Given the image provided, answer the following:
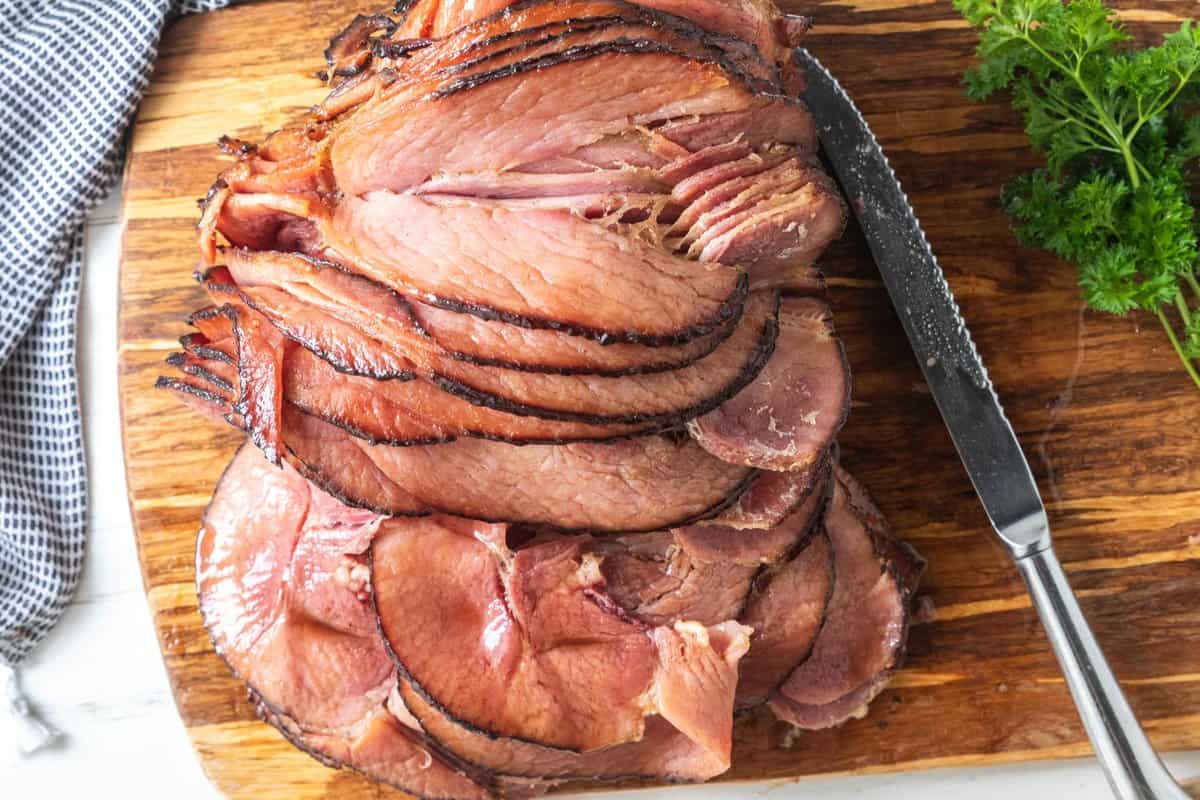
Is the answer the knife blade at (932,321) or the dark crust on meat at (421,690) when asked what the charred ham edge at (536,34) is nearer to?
the knife blade at (932,321)

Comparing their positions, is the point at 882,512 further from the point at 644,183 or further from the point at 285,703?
the point at 285,703

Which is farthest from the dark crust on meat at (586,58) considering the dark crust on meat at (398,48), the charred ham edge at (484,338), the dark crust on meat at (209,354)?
the dark crust on meat at (209,354)

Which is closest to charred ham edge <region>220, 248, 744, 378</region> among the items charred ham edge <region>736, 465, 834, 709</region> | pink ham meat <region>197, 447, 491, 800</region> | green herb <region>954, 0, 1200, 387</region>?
pink ham meat <region>197, 447, 491, 800</region>

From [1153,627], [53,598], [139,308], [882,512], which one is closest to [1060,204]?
[882,512]

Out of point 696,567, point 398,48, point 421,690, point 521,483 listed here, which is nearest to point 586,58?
point 398,48

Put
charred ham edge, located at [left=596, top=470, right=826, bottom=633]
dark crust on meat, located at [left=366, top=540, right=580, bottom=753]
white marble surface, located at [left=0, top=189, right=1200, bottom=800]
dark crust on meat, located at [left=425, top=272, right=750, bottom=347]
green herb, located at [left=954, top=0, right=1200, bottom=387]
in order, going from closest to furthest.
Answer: dark crust on meat, located at [left=425, top=272, right=750, bottom=347] < dark crust on meat, located at [left=366, top=540, right=580, bottom=753] < charred ham edge, located at [left=596, top=470, right=826, bottom=633] < green herb, located at [left=954, top=0, right=1200, bottom=387] < white marble surface, located at [left=0, top=189, right=1200, bottom=800]

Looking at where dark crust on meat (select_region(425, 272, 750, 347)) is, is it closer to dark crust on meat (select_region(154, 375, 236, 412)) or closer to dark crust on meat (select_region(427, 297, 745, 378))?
dark crust on meat (select_region(427, 297, 745, 378))
